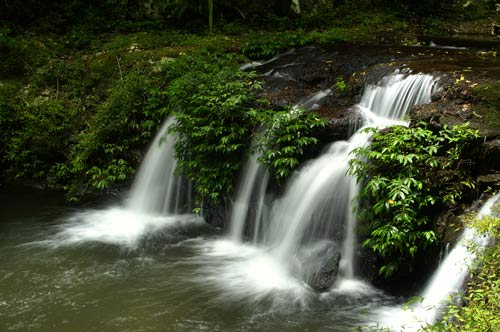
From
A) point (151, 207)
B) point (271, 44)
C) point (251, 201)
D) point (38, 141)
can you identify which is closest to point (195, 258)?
point (251, 201)

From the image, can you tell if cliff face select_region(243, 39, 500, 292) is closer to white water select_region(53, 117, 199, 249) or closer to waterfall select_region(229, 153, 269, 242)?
waterfall select_region(229, 153, 269, 242)

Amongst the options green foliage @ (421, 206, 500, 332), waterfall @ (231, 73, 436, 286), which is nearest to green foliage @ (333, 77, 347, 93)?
waterfall @ (231, 73, 436, 286)

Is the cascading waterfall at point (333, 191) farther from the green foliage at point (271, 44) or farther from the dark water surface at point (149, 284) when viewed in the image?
the green foliage at point (271, 44)

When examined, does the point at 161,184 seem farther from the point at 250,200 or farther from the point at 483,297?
the point at 483,297

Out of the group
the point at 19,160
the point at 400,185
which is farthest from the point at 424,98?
the point at 19,160

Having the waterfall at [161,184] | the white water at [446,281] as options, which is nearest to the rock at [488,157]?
the white water at [446,281]

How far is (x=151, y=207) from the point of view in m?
8.31

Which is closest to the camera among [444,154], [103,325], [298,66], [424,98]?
[103,325]

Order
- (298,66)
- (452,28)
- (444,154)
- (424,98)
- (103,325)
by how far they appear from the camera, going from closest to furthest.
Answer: (103,325)
(444,154)
(424,98)
(298,66)
(452,28)

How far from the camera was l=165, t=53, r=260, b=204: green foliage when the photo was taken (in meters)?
7.34

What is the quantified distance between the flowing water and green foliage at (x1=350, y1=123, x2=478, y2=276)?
0.54 metres

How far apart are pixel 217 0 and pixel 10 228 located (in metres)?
8.43

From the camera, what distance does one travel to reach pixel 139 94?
917 cm

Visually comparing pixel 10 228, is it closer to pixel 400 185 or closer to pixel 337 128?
pixel 337 128
